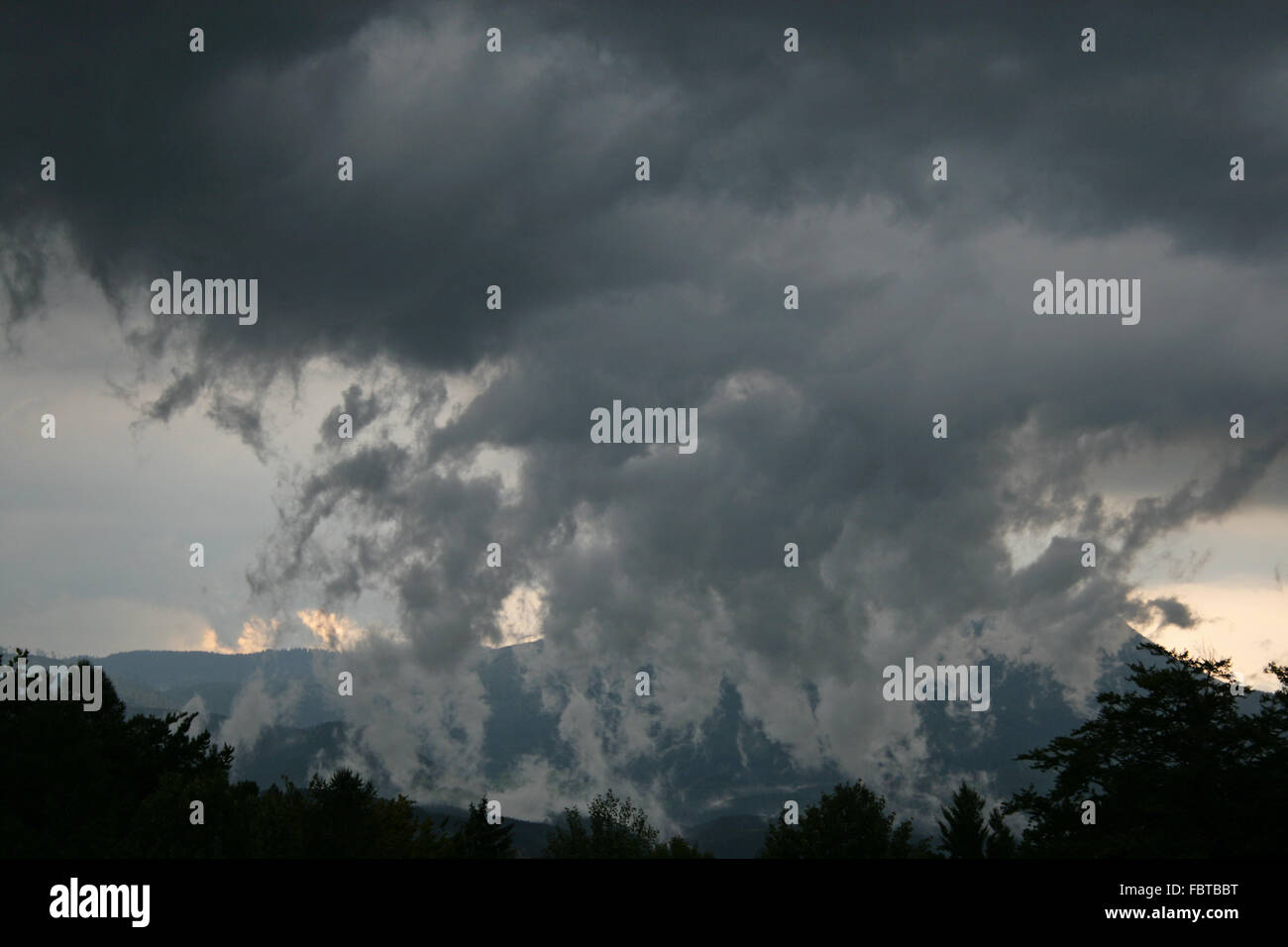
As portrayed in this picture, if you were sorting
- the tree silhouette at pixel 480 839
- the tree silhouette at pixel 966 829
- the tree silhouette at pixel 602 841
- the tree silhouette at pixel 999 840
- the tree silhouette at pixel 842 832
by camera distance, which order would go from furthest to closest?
the tree silhouette at pixel 966 829
the tree silhouette at pixel 999 840
the tree silhouette at pixel 602 841
the tree silhouette at pixel 480 839
the tree silhouette at pixel 842 832

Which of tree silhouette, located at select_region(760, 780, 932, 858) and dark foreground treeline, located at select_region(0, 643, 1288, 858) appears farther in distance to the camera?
tree silhouette, located at select_region(760, 780, 932, 858)

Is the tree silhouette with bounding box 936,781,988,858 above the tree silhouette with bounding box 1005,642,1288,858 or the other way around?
the other way around

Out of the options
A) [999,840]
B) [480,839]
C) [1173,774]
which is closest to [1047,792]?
[1173,774]

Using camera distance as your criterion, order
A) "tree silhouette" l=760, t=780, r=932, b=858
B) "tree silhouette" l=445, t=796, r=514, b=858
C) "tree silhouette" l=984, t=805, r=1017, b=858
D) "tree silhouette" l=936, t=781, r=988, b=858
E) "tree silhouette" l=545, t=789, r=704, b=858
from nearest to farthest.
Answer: "tree silhouette" l=760, t=780, r=932, b=858
"tree silhouette" l=445, t=796, r=514, b=858
"tree silhouette" l=545, t=789, r=704, b=858
"tree silhouette" l=984, t=805, r=1017, b=858
"tree silhouette" l=936, t=781, r=988, b=858

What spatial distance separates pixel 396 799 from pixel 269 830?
35.9 meters

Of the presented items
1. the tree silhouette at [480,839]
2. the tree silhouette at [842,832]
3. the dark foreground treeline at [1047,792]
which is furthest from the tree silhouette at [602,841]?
the dark foreground treeline at [1047,792]

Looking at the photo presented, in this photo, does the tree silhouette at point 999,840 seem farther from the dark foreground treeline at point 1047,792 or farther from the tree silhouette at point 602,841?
the dark foreground treeline at point 1047,792

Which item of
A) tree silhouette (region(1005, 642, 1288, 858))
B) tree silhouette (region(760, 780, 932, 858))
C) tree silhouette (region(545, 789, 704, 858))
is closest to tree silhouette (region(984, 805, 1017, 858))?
tree silhouette (region(760, 780, 932, 858))

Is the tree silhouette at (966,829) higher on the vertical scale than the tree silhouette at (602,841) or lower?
lower

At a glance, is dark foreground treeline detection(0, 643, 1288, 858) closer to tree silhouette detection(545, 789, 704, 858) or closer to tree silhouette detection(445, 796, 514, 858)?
tree silhouette detection(445, 796, 514, 858)
